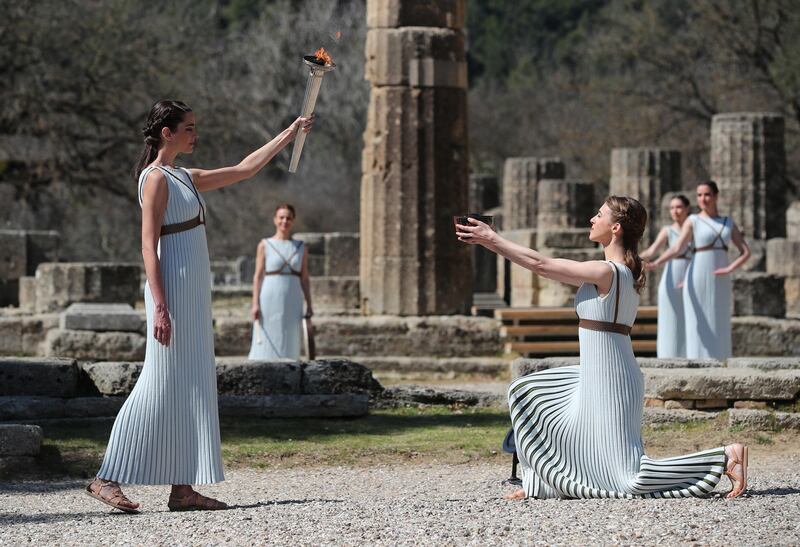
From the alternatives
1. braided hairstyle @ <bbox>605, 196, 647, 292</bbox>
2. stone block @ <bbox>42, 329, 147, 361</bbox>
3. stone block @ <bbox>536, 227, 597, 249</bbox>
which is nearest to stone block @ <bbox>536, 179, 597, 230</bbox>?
stone block @ <bbox>536, 227, 597, 249</bbox>

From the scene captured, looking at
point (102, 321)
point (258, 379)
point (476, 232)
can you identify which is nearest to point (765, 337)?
point (102, 321)

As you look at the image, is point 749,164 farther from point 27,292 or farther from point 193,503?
point 193,503

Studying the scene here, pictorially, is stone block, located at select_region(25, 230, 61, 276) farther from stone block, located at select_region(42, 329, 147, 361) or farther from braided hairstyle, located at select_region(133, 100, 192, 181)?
braided hairstyle, located at select_region(133, 100, 192, 181)

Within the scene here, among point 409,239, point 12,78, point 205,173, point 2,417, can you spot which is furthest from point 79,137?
point 205,173

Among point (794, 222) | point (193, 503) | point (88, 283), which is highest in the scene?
point (794, 222)

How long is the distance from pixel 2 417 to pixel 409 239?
734 cm

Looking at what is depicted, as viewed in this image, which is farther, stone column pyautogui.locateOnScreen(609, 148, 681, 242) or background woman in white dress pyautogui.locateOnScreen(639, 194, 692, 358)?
stone column pyautogui.locateOnScreen(609, 148, 681, 242)

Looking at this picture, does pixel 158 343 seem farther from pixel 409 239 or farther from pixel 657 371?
pixel 409 239

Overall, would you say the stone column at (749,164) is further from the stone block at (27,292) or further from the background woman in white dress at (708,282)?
the background woman in white dress at (708,282)

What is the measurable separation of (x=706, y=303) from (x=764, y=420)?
348cm

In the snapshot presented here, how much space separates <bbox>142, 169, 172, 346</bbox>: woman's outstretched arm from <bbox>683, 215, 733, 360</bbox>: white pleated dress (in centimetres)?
716

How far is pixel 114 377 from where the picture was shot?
10.9 m

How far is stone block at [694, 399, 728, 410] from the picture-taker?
10.2m

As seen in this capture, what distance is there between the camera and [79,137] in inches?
1045
